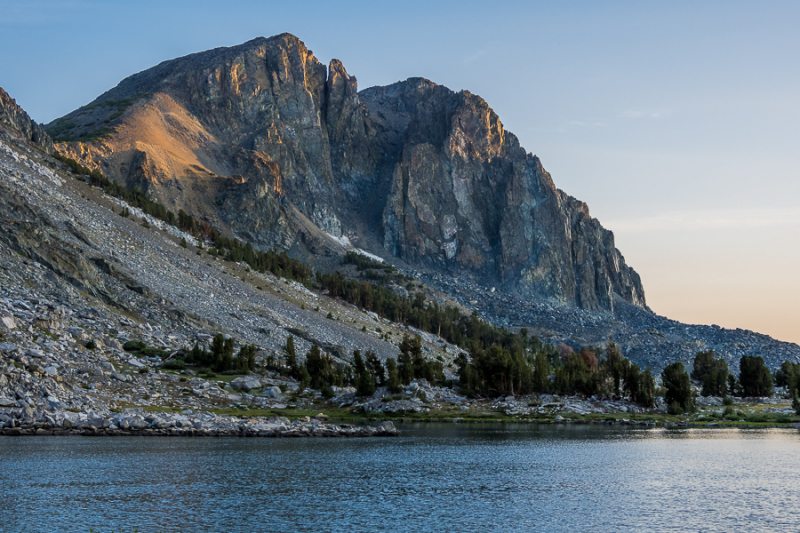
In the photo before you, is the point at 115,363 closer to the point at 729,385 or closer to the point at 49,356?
the point at 49,356

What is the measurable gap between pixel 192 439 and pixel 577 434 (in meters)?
44.2

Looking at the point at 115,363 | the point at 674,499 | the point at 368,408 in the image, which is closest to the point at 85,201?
the point at 115,363

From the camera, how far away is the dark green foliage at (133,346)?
9199 cm

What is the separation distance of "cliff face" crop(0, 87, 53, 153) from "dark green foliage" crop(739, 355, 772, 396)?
16697 centimetres

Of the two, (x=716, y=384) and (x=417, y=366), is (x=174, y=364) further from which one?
(x=716, y=384)

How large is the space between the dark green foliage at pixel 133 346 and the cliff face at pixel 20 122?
93815 millimetres

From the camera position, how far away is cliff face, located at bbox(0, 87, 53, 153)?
163 metres

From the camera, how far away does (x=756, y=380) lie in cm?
14062

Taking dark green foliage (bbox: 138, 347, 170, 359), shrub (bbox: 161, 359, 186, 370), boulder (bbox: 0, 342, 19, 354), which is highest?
boulder (bbox: 0, 342, 19, 354)

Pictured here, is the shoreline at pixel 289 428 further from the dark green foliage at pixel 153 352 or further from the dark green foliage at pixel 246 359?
the dark green foliage at pixel 153 352

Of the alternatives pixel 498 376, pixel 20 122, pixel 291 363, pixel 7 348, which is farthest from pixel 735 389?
pixel 20 122

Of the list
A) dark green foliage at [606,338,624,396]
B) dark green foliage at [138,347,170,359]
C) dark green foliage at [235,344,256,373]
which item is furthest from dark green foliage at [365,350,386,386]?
dark green foliage at [606,338,624,396]

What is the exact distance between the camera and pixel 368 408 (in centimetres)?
9944

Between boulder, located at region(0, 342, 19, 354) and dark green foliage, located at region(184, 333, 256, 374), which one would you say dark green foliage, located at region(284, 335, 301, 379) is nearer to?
dark green foliage, located at region(184, 333, 256, 374)
